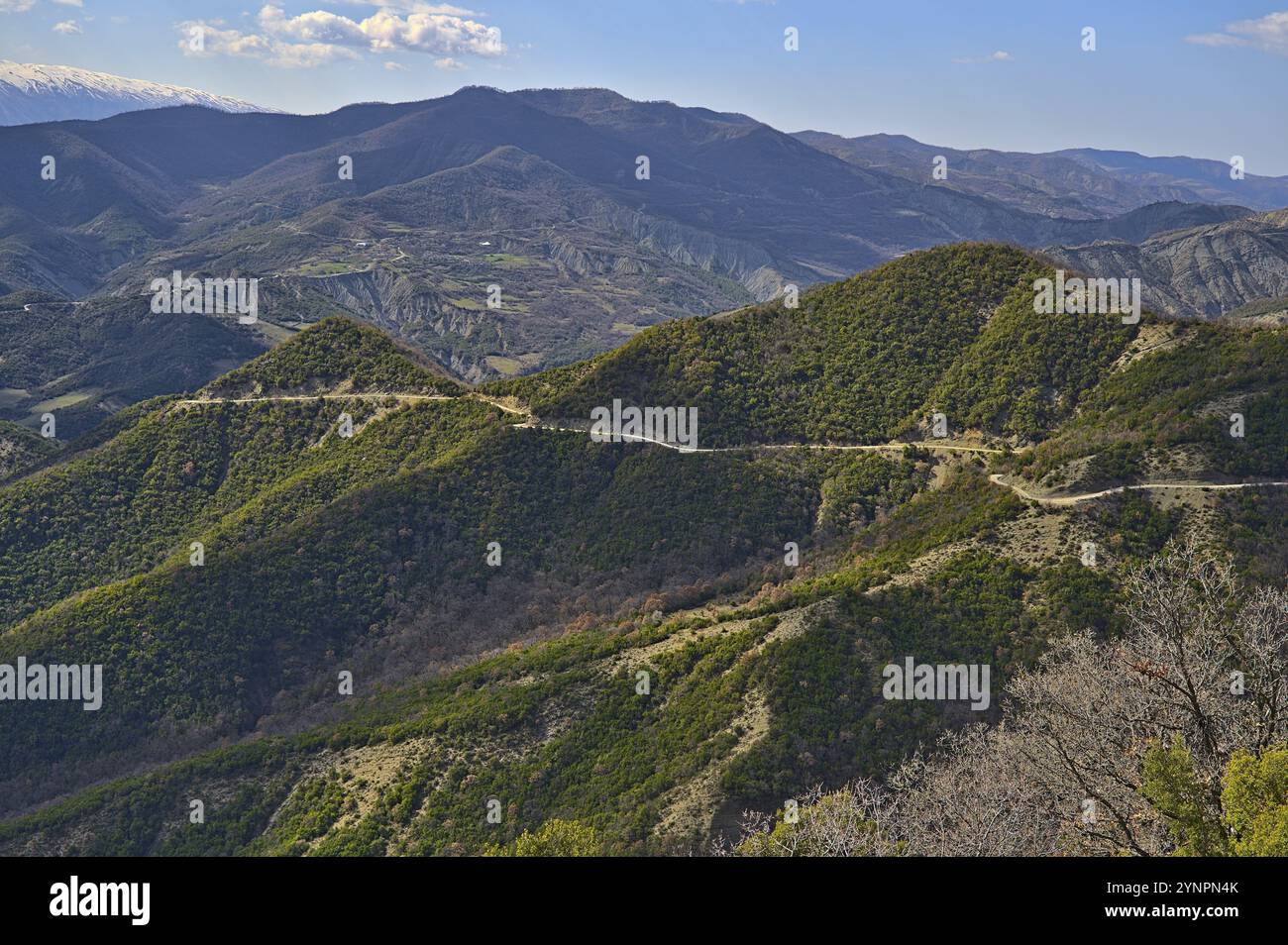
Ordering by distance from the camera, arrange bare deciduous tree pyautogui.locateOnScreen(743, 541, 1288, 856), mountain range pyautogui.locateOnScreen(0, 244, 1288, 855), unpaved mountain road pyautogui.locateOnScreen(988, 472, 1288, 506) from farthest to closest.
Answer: unpaved mountain road pyautogui.locateOnScreen(988, 472, 1288, 506)
mountain range pyautogui.locateOnScreen(0, 244, 1288, 855)
bare deciduous tree pyautogui.locateOnScreen(743, 541, 1288, 856)

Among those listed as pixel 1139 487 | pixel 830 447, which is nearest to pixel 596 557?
pixel 830 447

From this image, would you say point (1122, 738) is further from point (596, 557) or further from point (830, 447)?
point (830, 447)

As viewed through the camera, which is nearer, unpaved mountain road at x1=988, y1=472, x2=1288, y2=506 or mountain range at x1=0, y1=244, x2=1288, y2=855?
mountain range at x1=0, y1=244, x2=1288, y2=855

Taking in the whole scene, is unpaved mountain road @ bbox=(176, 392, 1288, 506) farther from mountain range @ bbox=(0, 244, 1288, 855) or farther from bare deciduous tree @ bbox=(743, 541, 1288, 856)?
bare deciduous tree @ bbox=(743, 541, 1288, 856)

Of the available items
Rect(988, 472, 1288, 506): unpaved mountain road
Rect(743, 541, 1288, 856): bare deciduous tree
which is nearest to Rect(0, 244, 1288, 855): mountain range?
Rect(988, 472, 1288, 506): unpaved mountain road

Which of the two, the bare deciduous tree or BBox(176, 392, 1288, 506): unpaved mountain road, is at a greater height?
BBox(176, 392, 1288, 506): unpaved mountain road

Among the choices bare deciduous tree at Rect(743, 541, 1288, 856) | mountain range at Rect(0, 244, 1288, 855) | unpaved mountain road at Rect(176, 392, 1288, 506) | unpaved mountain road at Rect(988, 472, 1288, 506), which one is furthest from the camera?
unpaved mountain road at Rect(176, 392, 1288, 506)

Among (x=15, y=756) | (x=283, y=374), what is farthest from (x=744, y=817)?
(x=283, y=374)

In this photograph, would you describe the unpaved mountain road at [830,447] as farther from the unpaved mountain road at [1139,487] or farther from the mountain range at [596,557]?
the mountain range at [596,557]

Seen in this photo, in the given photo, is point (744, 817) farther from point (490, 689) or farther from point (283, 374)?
point (283, 374)
